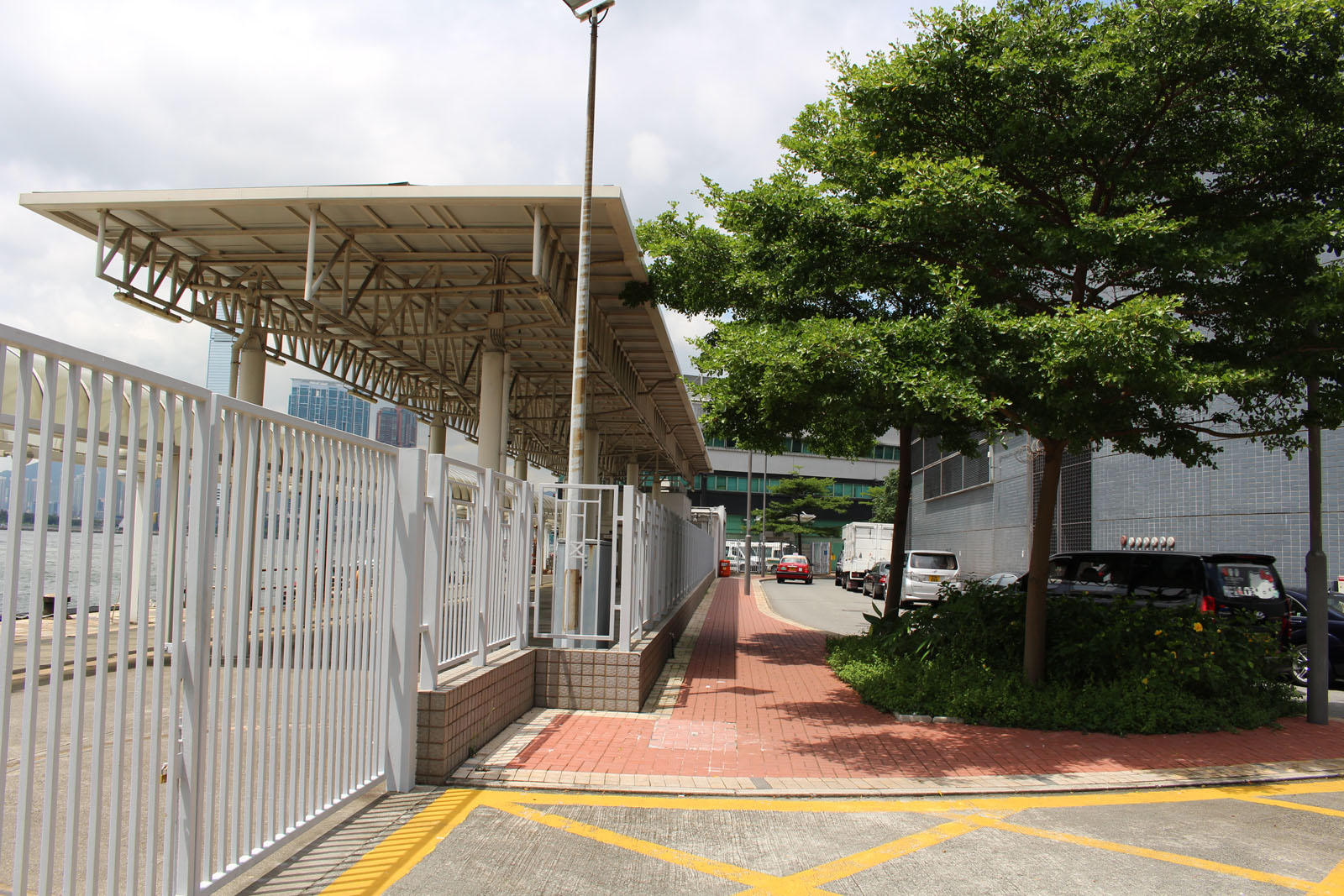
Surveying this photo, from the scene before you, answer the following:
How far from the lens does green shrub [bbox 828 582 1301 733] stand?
919 centimetres

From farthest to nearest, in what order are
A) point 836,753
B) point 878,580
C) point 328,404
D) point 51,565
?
point 328,404, point 878,580, point 836,753, point 51,565

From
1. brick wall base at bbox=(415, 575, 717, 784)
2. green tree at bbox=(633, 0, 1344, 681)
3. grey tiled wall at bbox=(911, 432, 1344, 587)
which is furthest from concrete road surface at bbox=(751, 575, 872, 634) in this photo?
green tree at bbox=(633, 0, 1344, 681)

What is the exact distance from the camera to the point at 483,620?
8305 mm

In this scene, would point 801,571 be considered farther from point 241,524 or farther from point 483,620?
point 241,524

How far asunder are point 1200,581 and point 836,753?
767 centimetres

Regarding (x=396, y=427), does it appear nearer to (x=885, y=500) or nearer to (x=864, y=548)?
(x=864, y=548)

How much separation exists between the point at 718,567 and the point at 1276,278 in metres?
42.0

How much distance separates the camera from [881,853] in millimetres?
5492

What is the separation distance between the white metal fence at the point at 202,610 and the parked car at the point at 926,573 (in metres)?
21.3

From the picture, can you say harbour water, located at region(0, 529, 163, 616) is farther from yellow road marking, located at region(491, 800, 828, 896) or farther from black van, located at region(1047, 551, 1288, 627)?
black van, located at region(1047, 551, 1288, 627)

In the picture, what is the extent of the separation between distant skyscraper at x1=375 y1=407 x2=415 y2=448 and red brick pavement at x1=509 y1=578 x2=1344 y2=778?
27.1 meters

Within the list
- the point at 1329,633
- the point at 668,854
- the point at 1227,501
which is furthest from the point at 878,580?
the point at 668,854

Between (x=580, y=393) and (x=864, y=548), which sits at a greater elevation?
(x=580, y=393)

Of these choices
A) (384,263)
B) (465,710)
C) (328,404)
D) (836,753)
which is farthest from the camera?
(328,404)
